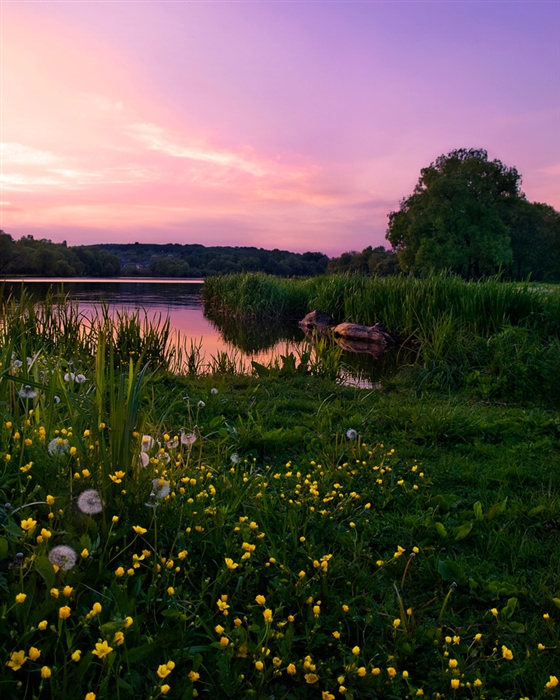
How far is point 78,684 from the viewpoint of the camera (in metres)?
1.38

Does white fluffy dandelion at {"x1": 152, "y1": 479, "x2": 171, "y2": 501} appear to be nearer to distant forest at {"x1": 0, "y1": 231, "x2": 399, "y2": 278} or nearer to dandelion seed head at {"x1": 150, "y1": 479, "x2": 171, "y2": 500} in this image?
dandelion seed head at {"x1": 150, "y1": 479, "x2": 171, "y2": 500}

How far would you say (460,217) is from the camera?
36375 millimetres

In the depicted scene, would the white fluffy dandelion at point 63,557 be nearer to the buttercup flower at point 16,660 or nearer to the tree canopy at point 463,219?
the buttercup flower at point 16,660

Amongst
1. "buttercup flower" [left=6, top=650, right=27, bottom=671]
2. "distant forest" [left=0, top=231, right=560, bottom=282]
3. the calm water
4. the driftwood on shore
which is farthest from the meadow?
"distant forest" [left=0, top=231, right=560, bottom=282]

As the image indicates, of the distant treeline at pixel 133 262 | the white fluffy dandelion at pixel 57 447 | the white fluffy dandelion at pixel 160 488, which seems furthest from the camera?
the distant treeline at pixel 133 262

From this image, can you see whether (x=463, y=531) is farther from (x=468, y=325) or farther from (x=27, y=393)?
(x=468, y=325)

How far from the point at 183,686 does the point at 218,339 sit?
12257mm

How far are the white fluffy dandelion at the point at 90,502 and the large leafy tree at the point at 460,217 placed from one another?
34.3m

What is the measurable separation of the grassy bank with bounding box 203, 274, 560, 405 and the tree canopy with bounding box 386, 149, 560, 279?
69.9ft

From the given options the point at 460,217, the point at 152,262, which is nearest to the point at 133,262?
the point at 152,262

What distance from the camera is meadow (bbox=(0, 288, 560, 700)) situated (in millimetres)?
1513

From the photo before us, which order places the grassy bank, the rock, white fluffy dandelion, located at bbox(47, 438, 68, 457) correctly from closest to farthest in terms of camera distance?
white fluffy dandelion, located at bbox(47, 438, 68, 457)
the grassy bank
the rock

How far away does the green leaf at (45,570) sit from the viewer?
1498mm

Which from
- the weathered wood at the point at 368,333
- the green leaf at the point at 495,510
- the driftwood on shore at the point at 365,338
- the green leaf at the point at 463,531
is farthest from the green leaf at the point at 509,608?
the weathered wood at the point at 368,333
